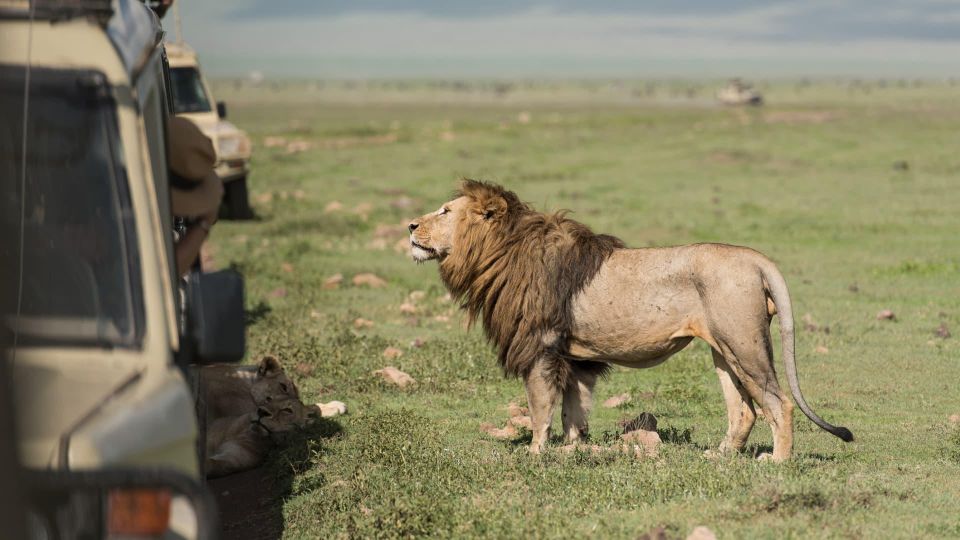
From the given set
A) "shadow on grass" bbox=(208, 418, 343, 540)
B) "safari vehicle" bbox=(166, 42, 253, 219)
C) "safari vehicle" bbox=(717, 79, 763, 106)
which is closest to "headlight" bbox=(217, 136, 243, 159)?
"safari vehicle" bbox=(166, 42, 253, 219)

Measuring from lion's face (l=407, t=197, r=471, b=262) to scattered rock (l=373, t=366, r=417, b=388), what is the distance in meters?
2.06

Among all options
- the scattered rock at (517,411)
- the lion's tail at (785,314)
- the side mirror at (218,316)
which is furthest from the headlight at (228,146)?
the side mirror at (218,316)

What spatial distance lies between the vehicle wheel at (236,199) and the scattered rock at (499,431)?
11.9 m

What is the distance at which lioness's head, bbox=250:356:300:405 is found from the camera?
730cm

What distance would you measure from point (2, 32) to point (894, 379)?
289 inches

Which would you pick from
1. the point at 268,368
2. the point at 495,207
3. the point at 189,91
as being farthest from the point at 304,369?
the point at 189,91

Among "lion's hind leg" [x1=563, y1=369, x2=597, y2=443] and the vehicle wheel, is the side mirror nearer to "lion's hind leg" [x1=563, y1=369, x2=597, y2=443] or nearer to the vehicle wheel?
"lion's hind leg" [x1=563, y1=369, x2=597, y2=443]

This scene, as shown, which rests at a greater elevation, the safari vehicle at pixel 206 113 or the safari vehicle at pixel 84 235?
the safari vehicle at pixel 84 235

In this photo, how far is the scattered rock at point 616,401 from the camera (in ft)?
27.0

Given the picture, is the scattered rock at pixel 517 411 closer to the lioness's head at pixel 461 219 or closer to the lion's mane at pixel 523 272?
the lion's mane at pixel 523 272

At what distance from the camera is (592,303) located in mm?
6441

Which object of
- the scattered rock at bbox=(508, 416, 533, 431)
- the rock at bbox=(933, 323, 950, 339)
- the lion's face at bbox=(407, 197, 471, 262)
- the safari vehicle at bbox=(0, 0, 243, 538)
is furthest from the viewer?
the rock at bbox=(933, 323, 950, 339)

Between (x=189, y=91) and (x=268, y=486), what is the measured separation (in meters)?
12.7

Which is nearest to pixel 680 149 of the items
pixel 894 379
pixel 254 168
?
pixel 254 168
